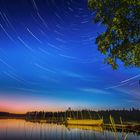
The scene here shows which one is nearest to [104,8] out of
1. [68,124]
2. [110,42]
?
[110,42]

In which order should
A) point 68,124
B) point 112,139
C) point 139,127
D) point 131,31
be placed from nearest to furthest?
point 131,31 < point 112,139 < point 139,127 < point 68,124

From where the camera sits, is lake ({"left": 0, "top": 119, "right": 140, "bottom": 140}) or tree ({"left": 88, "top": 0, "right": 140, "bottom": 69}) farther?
lake ({"left": 0, "top": 119, "right": 140, "bottom": 140})

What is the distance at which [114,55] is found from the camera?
23.2 m

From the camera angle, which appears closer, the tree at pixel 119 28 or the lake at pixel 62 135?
the tree at pixel 119 28

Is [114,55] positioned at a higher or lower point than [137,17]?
lower

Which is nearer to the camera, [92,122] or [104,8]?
[104,8]

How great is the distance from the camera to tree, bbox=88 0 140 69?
21047 mm

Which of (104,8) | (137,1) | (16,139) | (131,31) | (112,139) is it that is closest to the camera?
(137,1)

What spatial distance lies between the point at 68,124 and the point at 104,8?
143 meters

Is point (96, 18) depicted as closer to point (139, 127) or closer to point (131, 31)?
point (131, 31)

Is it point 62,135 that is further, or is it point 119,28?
point 62,135

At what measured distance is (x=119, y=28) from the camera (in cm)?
2103

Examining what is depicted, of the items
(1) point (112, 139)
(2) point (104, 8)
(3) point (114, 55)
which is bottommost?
(1) point (112, 139)

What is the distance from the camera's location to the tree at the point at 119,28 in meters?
21.0
